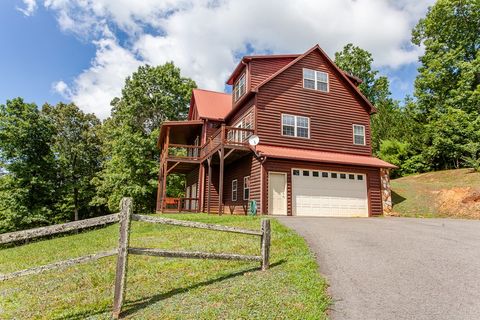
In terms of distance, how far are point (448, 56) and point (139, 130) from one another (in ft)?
108

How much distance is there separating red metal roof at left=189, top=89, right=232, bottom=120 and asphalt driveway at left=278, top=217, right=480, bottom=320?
1454 centimetres

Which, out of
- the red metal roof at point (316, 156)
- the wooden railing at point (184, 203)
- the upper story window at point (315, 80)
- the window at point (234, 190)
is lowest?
the wooden railing at point (184, 203)

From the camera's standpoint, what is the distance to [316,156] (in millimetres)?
17656

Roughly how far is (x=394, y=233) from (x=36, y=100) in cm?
3477

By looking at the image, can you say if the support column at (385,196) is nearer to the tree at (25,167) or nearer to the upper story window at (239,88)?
the upper story window at (239,88)

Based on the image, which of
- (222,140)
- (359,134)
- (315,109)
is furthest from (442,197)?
(222,140)

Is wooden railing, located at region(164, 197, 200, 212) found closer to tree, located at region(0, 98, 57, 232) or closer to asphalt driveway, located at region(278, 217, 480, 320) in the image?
asphalt driveway, located at region(278, 217, 480, 320)

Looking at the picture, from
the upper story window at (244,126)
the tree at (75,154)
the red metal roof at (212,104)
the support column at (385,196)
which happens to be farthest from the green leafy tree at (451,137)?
the tree at (75,154)

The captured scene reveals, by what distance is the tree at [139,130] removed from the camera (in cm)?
3105

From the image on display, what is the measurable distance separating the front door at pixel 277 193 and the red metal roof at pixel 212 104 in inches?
303

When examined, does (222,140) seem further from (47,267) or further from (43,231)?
(47,267)

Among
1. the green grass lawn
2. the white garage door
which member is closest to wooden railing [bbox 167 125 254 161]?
the white garage door

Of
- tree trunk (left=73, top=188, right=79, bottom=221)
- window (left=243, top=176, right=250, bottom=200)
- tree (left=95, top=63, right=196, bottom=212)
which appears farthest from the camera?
tree trunk (left=73, top=188, right=79, bottom=221)

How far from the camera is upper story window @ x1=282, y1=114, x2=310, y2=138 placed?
18828 millimetres
